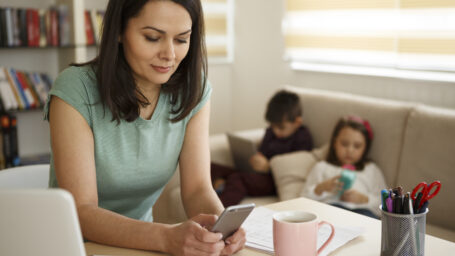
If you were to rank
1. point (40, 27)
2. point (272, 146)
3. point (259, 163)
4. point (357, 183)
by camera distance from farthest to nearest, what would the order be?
point (40, 27) → point (272, 146) → point (259, 163) → point (357, 183)

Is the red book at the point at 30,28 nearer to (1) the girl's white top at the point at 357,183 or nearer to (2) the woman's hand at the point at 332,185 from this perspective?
(1) the girl's white top at the point at 357,183

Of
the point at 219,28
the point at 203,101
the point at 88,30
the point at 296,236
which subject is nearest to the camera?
the point at 296,236

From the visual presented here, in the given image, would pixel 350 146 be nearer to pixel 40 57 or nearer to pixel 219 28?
pixel 219 28

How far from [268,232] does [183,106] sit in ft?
1.44

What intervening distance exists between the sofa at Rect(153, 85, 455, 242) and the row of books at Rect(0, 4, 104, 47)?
1.37 metres

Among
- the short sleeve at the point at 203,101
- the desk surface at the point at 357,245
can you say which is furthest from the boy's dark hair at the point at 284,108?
the desk surface at the point at 357,245

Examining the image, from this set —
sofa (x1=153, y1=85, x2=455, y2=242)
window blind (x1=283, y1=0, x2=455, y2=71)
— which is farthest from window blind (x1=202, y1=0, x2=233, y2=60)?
sofa (x1=153, y1=85, x2=455, y2=242)

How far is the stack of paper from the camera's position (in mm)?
1159

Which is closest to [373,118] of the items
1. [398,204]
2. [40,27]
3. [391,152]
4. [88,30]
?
[391,152]

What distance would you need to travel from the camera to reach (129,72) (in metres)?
1.41

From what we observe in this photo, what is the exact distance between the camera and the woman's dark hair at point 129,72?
134 cm

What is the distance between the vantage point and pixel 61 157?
4.03 ft

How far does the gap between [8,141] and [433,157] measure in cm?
259

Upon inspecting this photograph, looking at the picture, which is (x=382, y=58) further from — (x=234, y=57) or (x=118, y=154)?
(x=118, y=154)
